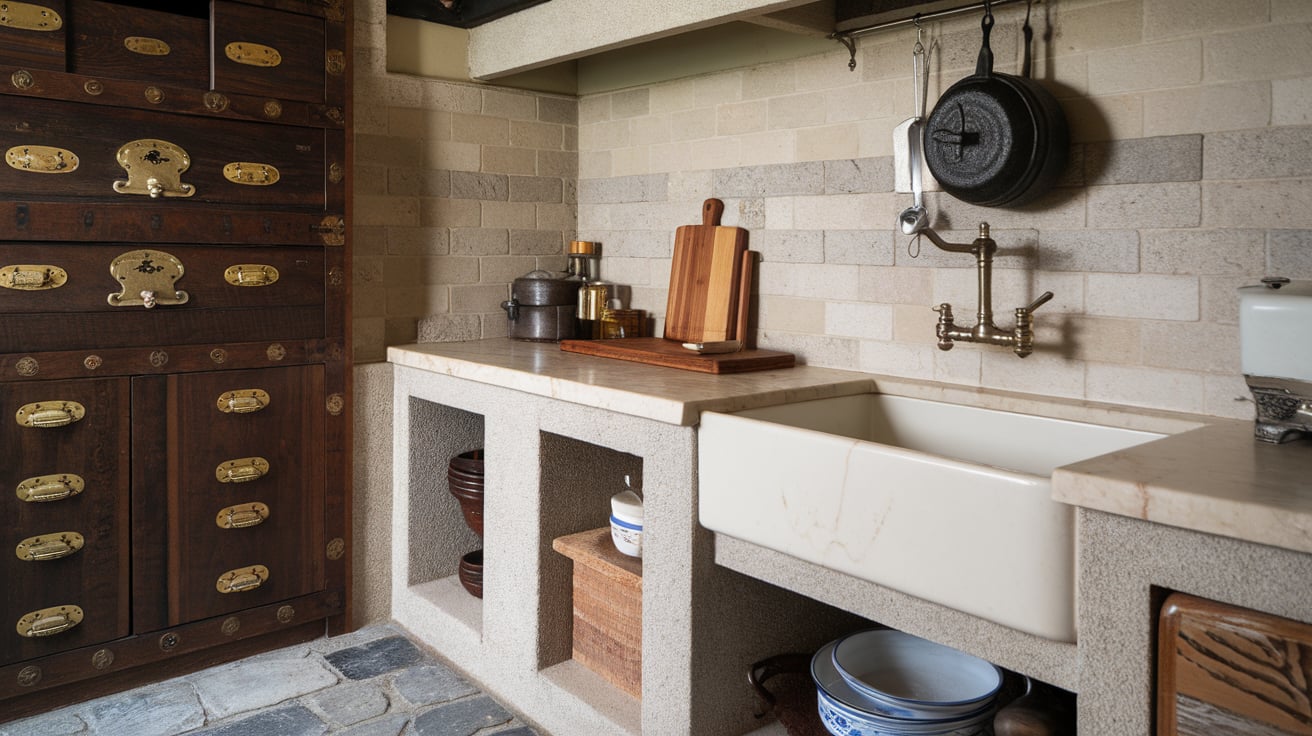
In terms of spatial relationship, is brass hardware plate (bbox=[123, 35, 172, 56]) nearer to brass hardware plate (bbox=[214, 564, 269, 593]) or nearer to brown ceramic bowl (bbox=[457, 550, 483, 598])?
brass hardware plate (bbox=[214, 564, 269, 593])

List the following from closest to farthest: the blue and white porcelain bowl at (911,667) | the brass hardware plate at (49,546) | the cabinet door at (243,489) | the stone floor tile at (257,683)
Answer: the blue and white porcelain bowl at (911,667) < the brass hardware plate at (49,546) < the stone floor tile at (257,683) < the cabinet door at (243,489)

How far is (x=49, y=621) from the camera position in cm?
256

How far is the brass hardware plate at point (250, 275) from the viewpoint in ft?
9.09

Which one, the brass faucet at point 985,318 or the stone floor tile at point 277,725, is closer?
the brass faucet at point 985,318

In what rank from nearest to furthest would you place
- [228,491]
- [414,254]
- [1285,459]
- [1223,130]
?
[1285,459] → [1223,130] → [228,491] → [414,254]

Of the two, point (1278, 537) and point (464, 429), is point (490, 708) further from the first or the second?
point (1278, 537)

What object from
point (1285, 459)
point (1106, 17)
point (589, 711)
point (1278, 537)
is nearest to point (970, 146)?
point (1106, 17)

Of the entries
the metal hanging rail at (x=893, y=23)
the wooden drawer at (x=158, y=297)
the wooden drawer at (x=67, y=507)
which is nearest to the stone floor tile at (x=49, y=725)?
the wooden drawer at (x=67, y=507)

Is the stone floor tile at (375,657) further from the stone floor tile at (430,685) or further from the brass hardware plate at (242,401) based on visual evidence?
the brass hardware plate at (242,401)

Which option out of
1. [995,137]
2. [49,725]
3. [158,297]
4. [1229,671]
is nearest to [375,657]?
[49,725]

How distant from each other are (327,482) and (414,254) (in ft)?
2.69

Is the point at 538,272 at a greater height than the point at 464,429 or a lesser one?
greater

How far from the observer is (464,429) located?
3307mm

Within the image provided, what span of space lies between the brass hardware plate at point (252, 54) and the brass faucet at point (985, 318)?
1.93 meters
